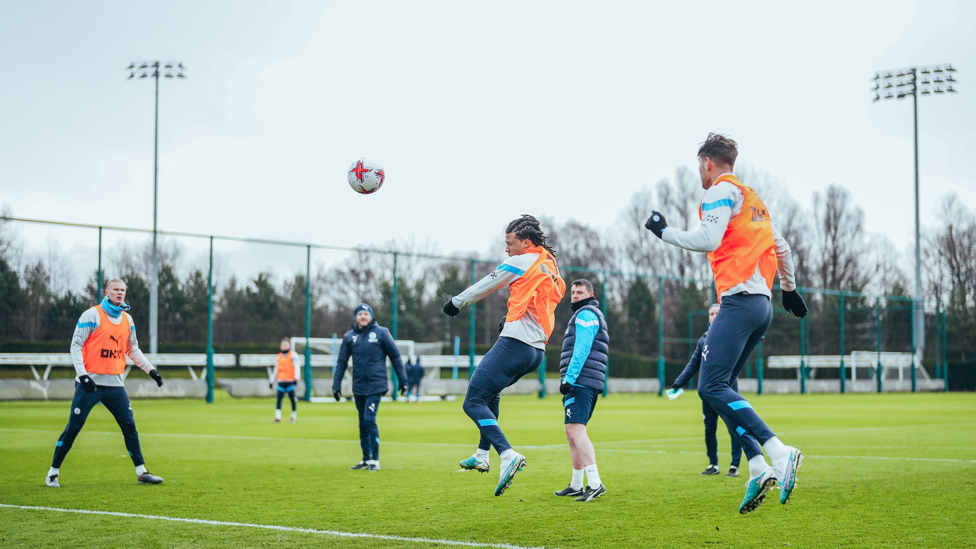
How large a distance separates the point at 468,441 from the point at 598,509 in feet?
25.1

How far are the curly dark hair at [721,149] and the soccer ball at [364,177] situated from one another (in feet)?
14.8

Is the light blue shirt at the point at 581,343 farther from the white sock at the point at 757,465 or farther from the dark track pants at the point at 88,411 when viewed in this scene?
the dark track pants at the point at 88,411

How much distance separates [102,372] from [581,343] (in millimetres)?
5083

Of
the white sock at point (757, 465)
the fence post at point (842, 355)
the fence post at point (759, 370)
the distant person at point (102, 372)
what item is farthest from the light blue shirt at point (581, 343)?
the fence post at point (842, 355)

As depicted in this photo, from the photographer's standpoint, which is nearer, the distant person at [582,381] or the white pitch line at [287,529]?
the white pitch line at [287,529]

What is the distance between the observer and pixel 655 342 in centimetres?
4550

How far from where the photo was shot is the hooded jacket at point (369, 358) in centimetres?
1190

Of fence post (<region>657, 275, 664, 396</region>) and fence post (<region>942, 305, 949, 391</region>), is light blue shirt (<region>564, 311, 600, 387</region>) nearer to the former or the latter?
fence post (<region>657, 275, 664, 396</region>)

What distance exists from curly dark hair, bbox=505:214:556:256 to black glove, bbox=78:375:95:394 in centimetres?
475

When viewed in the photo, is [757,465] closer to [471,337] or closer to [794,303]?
[794,303]

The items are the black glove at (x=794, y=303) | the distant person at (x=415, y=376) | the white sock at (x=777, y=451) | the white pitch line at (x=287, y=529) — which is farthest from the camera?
the distant person at (x=415, y=376)

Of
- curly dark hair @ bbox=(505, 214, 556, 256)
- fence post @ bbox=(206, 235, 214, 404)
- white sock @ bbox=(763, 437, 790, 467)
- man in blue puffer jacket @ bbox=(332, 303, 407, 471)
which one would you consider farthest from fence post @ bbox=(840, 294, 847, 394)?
white sock @ bbox=(763, 437, 790, 467)

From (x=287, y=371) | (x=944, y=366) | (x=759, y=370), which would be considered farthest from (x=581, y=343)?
(x=944, y=366)

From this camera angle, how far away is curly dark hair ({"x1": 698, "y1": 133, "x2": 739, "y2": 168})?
21.2 feet
